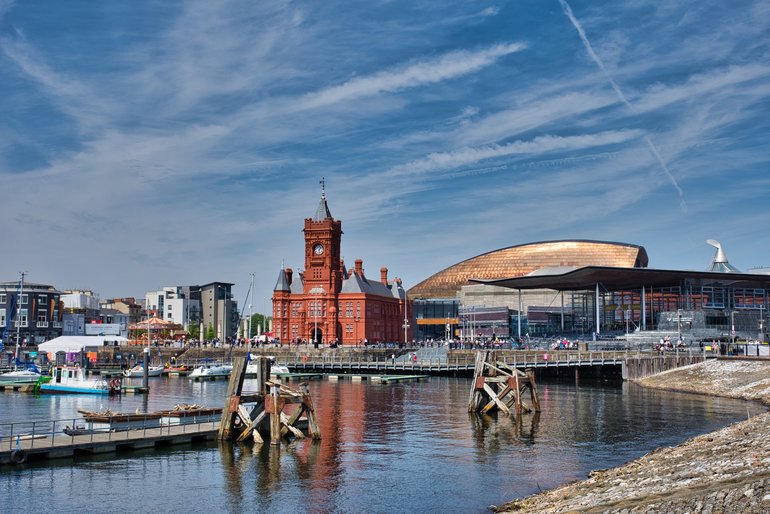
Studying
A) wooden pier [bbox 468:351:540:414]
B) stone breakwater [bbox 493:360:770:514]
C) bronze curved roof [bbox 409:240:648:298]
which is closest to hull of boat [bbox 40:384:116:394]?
wooden pier [bbox 468:351:540:414]

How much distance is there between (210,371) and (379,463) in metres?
65.8

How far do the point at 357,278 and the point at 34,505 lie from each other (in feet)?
349

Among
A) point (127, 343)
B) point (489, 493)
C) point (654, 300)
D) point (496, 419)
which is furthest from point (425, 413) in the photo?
point (127, 343)

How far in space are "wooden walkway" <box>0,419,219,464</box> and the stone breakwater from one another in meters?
19.3

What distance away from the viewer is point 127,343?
464 feet

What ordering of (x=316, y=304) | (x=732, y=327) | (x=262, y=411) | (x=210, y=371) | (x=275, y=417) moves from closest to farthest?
(x=275, y=417) < (x=262, y=411) < (x=210, y=371) < (x=732, y=327) < (x=316, y=304)

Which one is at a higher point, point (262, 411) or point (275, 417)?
point (262, 411)

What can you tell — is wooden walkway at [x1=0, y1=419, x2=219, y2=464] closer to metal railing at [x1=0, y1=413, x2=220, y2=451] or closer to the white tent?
metal railing at [x1=0, y1=413, x2=220, y2=451]

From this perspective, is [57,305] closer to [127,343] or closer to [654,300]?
[127,343]

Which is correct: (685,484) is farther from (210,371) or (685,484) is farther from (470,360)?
(210,371)

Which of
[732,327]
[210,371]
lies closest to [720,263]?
[732,327]

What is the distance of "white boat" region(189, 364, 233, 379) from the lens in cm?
9780

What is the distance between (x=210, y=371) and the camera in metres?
98.9

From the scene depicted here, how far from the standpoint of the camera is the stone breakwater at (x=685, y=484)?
18.7 m
